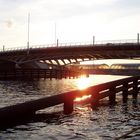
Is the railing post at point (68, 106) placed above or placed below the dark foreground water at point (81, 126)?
above

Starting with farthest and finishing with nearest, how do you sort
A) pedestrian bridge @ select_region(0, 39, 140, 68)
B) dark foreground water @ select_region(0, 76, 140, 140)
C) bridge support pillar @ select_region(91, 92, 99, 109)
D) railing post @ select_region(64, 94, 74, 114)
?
1. pedestrian bridge @ select_region(0, 39, 140, 68)
2. bridge support pillar @ select_region(91, 92, 99, 109)
3. railing post @ select_region(64, 94, 74, 114)
4. dark foreground water @ select_region(0, 76, 140, 140)

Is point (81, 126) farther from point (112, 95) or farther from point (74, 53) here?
point (74, 53)

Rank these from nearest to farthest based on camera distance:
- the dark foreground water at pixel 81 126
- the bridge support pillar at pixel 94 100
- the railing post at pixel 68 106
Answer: the dark foreground water at pixel 81 126
the railing post at pixel 68 106
the bridge support pillar at pixel 94 100

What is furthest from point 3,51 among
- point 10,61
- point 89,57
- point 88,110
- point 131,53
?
point 88,110

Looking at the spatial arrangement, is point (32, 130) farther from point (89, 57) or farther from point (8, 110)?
point (89, 57)

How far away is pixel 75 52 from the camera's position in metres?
103

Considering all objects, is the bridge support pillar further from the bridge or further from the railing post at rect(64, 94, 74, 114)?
the bridge

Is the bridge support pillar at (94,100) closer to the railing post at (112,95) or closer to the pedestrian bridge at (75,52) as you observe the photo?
the railing post at (112,95)

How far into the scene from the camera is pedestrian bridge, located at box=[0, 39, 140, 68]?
91750mm

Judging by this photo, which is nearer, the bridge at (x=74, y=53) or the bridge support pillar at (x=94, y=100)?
the bridge support pillar at (x=94, y=100)

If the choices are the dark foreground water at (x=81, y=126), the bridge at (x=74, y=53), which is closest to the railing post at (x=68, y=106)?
Result: the dark foreground water at (x=81, y=126)

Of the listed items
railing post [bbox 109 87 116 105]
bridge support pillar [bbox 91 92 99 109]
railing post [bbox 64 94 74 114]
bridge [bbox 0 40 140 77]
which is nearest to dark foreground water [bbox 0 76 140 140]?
railing post [bbox 64 94 74 114]

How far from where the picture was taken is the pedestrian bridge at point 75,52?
91.8 meters

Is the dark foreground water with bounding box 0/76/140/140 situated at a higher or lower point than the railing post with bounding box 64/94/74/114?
lower
